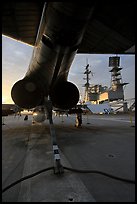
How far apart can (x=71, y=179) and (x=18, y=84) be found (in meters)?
4.88

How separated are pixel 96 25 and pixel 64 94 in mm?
3198

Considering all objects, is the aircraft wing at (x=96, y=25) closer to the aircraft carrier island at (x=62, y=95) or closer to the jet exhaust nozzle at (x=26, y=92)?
the aircraft carrier island at (x=62, y=95)

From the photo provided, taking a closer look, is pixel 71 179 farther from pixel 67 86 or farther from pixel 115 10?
pixel 67 86

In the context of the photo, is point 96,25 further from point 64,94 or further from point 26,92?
point 26,92

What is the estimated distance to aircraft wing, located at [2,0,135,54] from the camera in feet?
15.1

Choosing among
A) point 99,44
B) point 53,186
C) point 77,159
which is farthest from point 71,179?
point 99,44

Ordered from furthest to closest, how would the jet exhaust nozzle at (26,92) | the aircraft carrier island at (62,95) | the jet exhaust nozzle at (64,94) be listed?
the jet exhaust nozzle at (64,94)
the jet exhaust nozzle at (26,92)
the aircraft carrier island at (62,95)

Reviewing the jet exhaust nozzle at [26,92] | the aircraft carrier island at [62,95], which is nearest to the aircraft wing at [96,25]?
the aircraft carrier island at [62,95]

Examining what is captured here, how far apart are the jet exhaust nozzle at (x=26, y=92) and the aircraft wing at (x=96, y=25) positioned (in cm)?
202

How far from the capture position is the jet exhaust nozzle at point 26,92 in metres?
6.89

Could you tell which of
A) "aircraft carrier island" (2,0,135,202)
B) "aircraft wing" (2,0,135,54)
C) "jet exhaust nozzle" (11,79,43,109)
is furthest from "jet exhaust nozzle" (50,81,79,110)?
"aircraft wing" (2,0,135,54)

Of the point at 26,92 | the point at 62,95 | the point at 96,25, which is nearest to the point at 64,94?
the point at 62,95

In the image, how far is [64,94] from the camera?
7.68 meters

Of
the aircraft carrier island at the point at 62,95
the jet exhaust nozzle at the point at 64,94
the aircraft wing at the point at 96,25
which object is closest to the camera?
the aircraft carrier island at the point at 62,95
